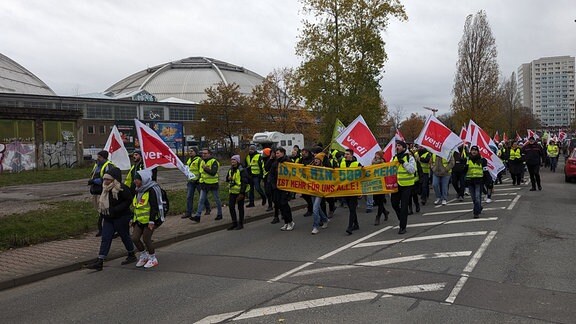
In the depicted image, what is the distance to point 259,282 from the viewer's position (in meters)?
6.35

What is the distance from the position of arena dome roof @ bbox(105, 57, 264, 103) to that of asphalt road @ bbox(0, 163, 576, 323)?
10124 cm

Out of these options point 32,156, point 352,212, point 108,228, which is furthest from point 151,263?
point 32,156

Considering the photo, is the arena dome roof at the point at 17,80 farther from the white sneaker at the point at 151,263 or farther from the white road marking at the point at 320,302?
the white road marking at the point at 320,302

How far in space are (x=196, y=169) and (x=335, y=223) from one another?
388cm

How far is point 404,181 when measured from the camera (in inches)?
379

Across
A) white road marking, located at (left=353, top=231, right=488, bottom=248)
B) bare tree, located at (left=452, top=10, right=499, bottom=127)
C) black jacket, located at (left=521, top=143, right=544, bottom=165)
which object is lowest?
white road marking, located at (left=353, top=231, right=488, bottom=248)

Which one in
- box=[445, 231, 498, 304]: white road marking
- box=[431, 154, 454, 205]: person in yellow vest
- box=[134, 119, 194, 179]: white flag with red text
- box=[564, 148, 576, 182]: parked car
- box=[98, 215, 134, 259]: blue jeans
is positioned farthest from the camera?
box=[564, 148, 576, 182]: parked car

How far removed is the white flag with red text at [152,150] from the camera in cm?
894

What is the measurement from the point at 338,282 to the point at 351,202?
3.98 metres

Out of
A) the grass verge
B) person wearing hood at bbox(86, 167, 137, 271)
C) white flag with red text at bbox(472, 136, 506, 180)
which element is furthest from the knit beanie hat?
white flag with red text at bbox(472, 136, 506, 180)

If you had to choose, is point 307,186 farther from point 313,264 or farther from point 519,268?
point 519,268

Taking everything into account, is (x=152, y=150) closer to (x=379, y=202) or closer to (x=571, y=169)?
(x=379, y=202)

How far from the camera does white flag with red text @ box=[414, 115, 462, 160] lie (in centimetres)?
1184

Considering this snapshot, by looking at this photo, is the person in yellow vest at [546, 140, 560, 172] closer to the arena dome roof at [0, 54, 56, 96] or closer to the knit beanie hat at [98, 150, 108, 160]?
the knit beanie hat at [98, 150, 108, 160]
